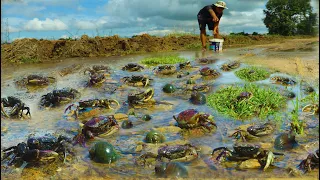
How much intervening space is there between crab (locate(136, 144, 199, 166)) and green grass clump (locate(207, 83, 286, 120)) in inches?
88.8

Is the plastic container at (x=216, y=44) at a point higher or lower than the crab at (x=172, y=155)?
higher

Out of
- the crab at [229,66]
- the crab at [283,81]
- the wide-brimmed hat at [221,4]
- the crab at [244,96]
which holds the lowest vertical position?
the crab at [244,96]

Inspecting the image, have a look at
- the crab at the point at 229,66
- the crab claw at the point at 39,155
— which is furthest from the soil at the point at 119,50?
the crab claw at the point at 39,155

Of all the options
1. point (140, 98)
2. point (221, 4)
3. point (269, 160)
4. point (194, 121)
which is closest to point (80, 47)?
point (221, 4)

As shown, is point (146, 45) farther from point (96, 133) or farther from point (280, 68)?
point (96, 133)

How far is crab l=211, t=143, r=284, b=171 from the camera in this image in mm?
4370

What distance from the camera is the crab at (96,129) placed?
5.64 m

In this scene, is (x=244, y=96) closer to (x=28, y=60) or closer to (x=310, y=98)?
(x=310, y=98)

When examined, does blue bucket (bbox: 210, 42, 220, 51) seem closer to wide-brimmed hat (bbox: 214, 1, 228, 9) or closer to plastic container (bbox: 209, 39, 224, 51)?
plastic container (bbox: 209, 39, 224, 51)

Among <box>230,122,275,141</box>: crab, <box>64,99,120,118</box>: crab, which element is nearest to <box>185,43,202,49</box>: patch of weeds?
<box>64,99,120,118</box>: crab

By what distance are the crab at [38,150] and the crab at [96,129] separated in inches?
17.6

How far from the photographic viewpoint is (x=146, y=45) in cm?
1908

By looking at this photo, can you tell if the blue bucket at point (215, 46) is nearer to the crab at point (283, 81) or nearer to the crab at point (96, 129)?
the crab at point (283, 81)

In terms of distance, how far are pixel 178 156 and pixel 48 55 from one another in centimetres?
1327
